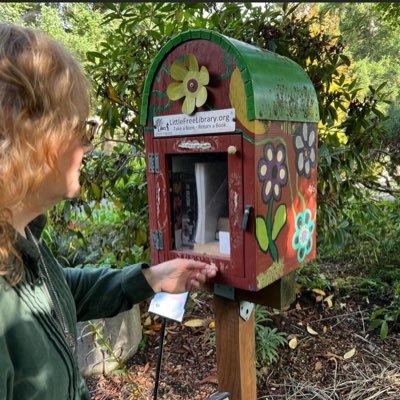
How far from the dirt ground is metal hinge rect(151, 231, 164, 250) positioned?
960 mm

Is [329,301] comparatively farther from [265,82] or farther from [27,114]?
[27,114]

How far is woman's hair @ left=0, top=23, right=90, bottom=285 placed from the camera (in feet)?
2.18

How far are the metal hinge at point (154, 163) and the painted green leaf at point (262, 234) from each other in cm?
36

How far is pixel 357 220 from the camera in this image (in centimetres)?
237

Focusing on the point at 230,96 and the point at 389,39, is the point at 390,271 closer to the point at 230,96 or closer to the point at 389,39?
the point at 230,96

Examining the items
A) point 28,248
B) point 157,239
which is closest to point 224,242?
point 157,239

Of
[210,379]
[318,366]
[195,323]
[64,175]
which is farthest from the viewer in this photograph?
[195,323]

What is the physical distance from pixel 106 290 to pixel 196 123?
1.76ft

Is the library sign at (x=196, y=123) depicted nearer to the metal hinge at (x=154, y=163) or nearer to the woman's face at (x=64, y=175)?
the metal hinge at (x=154, y=163)

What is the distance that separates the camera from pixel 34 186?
0.73 metres

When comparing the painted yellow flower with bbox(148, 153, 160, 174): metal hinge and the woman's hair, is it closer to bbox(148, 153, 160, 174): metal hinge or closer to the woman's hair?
bbox(148, 153, 160, 174): metal hinge

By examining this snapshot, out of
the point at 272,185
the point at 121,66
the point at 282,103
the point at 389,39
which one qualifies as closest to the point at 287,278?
the point at 272,185

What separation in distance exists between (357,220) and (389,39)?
14.0m

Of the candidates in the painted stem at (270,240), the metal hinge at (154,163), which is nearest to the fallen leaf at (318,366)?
the painted stem at (270,240)
